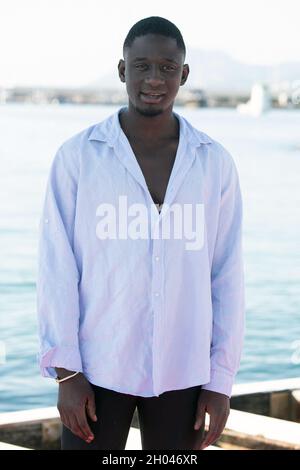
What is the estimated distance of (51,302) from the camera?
2217 millimetres

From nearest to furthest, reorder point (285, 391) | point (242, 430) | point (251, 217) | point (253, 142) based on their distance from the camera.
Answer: point (242, 430)
point (285, 391)
point (251, 217)
point (253, 142)

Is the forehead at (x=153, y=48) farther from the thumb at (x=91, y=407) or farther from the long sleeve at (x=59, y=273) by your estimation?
the thumb at (x=91, y=407)

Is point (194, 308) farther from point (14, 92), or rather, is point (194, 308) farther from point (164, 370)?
point (14, 92)

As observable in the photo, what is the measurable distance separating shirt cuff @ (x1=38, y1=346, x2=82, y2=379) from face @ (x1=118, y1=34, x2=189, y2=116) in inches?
21.0

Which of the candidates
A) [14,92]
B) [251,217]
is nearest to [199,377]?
[251,217]

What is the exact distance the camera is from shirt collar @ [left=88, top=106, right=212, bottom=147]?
2.26 metres

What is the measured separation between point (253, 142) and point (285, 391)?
40103 mm

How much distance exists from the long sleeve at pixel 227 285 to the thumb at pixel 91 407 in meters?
0.28

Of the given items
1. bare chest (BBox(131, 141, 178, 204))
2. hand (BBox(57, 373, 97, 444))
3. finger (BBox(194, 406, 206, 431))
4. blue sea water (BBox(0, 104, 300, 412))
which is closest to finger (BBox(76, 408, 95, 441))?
hand (BBox(57, 373, 97, 444))

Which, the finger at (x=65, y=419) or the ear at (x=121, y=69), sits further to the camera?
the ear at (x=121, y=69)

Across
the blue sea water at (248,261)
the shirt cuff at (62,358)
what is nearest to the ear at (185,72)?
the shirt cuff at (62,358)

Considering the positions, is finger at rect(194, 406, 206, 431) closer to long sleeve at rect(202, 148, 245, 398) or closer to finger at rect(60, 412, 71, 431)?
long sleeve at rect(202, 148, 245, 398)

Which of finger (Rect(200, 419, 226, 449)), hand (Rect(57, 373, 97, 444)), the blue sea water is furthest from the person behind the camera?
the blue sea water

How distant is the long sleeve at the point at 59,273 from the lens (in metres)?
2.21
